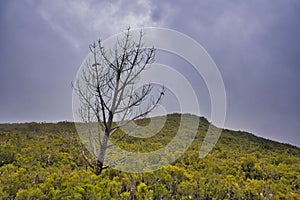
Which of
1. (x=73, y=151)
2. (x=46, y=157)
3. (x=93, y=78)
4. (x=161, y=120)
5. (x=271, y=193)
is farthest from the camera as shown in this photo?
(x=161, y=120)

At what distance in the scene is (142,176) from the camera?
7.67 m

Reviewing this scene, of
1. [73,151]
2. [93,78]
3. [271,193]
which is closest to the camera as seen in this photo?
[271,193]

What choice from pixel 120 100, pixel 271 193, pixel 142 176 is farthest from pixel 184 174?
pixel 120 100

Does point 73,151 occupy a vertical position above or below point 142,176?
above

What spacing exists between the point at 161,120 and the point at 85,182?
1584cm

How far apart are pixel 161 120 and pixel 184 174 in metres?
13.7

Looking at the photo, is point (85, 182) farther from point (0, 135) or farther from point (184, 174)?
point (0, 135)

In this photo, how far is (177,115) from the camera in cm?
3238

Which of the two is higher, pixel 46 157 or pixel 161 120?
pixel 161 120

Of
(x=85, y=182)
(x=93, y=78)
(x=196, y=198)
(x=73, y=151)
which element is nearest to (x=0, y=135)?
(x=73, y=151)

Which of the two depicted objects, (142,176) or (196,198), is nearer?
(196,198)

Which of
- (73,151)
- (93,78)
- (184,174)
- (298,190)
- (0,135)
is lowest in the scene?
(298,190)

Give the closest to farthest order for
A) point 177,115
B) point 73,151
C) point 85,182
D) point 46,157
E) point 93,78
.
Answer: point 85,182
point 93,78
point 46,157
point 73,151
point 177,115

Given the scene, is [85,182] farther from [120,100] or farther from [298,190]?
[298,190]
